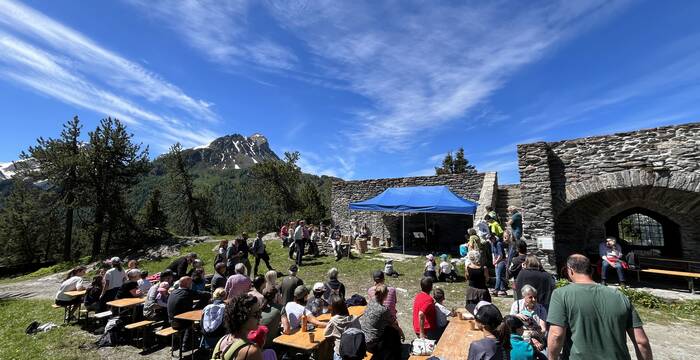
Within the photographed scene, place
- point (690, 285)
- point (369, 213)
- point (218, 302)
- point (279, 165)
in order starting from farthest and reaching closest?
point (279, 165) → point (369, 213) → point (690, 285) → point (218, 302)

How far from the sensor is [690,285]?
7867mm

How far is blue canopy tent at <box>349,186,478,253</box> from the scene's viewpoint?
12008 millimetres

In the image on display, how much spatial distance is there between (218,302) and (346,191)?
14.5 m

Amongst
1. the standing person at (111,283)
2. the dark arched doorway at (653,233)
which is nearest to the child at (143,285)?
the standing person at (111,283)

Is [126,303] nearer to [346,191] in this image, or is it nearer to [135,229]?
[346,191]

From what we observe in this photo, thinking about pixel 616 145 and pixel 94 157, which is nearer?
pixel 616 145

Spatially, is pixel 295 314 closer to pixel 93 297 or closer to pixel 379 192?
pixel 93 297

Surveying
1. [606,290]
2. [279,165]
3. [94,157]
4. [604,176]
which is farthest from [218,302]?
[279,165]

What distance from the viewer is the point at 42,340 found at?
607cm

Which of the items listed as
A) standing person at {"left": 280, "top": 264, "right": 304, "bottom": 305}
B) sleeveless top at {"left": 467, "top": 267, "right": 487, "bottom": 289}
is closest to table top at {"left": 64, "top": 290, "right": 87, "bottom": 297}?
standing person at {"left": 280, "top": 264, "right": 304, "bottom": 305}

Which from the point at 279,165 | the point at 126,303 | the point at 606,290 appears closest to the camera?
the point at 606,290

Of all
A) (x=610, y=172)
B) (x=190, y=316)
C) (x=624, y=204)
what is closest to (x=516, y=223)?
(x=610, y=172)

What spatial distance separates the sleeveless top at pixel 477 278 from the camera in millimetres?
4965

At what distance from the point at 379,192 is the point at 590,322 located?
49.6ft
